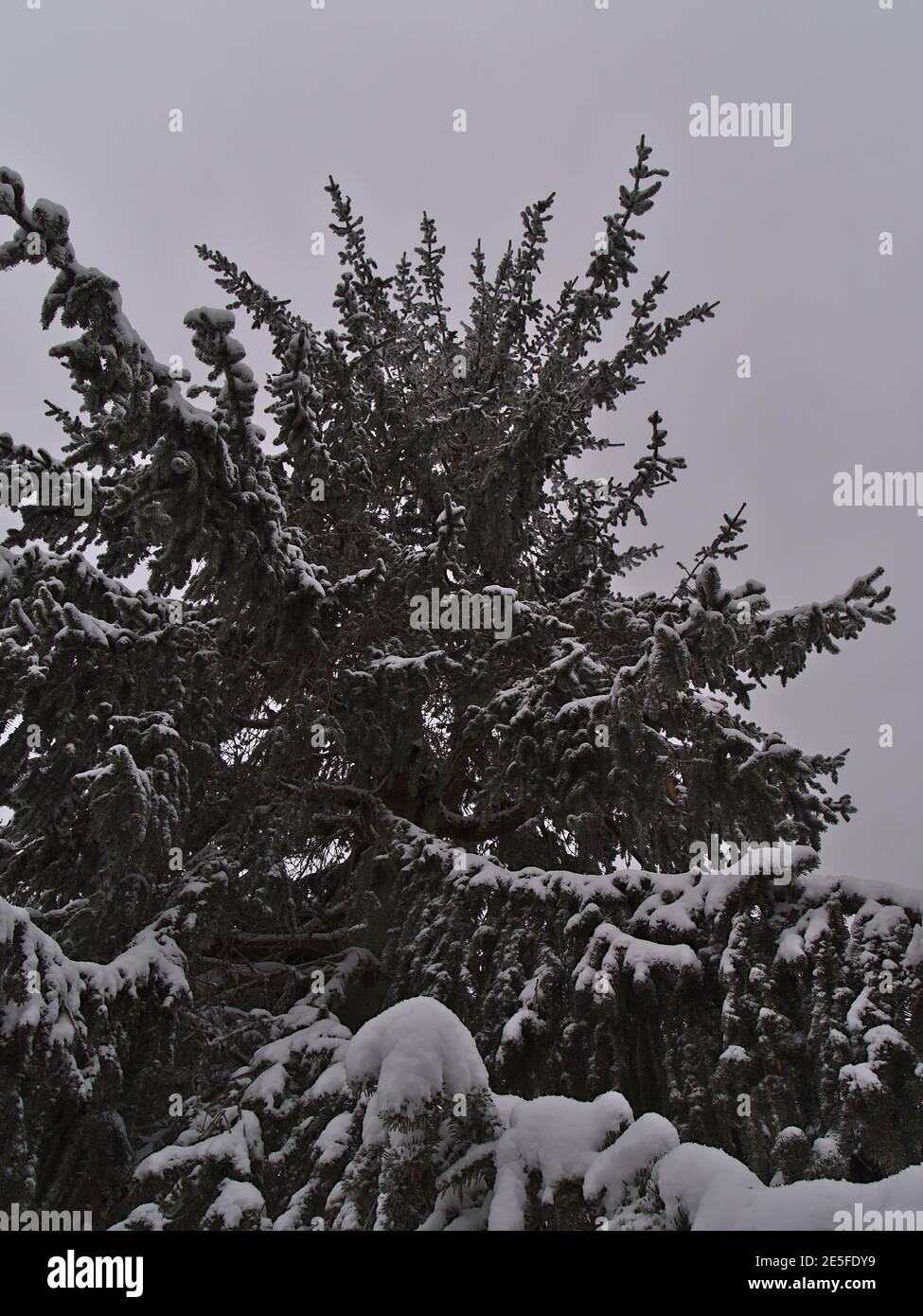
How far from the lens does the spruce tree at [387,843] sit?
2.96 m

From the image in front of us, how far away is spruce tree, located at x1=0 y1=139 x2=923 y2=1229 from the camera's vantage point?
9.70 ft

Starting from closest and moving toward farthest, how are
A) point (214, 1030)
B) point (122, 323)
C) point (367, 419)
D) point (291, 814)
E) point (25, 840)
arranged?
point (122, 323), point (214, 1030), point (291, 814), point (25, 840), point (367, 419)

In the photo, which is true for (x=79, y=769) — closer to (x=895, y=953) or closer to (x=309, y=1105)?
(x=309, y=1105)

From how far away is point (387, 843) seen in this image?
610cm

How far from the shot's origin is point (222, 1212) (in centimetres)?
278

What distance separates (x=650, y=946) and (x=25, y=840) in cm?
476

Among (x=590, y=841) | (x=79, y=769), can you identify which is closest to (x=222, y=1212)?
(x=590, y=841)

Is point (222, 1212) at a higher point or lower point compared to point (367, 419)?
lower

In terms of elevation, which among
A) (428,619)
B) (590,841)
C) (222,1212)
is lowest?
(222,1212)

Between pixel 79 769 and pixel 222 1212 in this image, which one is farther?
pixel 79 769

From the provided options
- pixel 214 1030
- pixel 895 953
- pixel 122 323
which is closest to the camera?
pixel 895 953
